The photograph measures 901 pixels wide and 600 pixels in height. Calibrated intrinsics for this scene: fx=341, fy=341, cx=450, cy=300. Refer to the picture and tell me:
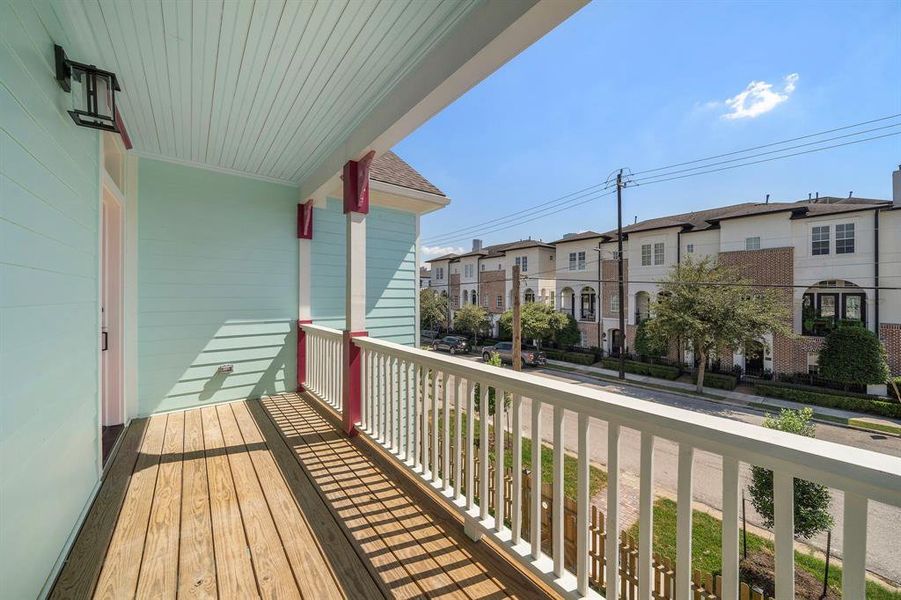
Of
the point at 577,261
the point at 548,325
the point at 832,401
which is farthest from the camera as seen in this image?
the point at 577,261

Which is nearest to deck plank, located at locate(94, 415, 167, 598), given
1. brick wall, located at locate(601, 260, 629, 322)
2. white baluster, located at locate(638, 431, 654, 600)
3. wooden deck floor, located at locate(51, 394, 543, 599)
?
wooden deck floor, located at locate(51, 394, 543, 599)

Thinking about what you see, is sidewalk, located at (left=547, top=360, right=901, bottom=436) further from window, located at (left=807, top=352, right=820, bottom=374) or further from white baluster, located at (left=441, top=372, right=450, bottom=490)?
white baluster, located at (left=441, top=372, right=450, bottom=490)

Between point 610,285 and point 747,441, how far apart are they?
18.3 metres

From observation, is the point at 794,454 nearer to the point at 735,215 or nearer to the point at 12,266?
the point at 12,266

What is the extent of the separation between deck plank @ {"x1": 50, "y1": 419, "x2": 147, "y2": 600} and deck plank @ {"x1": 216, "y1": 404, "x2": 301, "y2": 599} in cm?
59

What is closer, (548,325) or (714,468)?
(714,468)

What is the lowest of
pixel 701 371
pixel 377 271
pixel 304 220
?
pixel 701 371

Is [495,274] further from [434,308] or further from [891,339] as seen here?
[891,339]

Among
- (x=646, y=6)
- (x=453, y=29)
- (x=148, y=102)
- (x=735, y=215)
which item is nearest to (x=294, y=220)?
(x=148, y=102)

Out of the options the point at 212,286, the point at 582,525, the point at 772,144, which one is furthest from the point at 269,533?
the point at 772,144

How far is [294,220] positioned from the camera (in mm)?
4430

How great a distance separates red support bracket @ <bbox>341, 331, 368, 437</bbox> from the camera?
10.1 ft

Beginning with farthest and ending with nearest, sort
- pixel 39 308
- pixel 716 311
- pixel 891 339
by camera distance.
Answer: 1. pixel 716 311
2. pixel 891 339
3. pixel 39 308

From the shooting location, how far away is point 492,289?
80.8 ft
